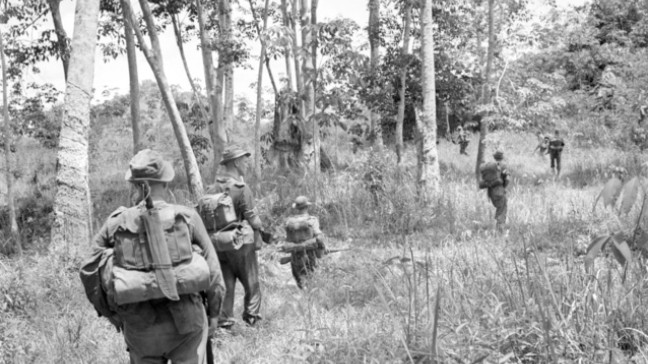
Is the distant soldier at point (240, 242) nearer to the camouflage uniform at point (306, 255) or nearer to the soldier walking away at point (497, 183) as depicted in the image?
the camouflage uniform at point (306, 255)

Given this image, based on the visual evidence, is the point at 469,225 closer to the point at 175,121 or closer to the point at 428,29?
the point at 428,29

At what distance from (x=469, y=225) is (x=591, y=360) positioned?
570cm

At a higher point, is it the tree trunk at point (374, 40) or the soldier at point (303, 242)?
the tree trunk at point (374, 40)

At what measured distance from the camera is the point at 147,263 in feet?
9.97

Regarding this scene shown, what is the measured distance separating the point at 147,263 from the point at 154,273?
2.6 inches

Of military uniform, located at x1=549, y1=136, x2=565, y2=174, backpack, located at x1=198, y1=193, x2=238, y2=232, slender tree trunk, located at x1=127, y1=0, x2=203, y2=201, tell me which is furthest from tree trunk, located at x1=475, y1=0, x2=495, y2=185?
backpack, located at x1=198, y1=193, x2=238, y2=232

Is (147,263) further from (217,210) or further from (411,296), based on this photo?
(217,210)

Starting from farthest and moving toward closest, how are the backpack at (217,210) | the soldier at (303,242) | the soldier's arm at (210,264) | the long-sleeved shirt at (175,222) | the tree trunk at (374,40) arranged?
1. the tree trunk at (374,40)
2. the soldier at (303,242)
3. the backpack at (217,210)
4. the soldier's arm at (210,264)
5. the long-sleeved shirt at (175,222)

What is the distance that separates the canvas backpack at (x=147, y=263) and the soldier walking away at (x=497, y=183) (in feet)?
20.4

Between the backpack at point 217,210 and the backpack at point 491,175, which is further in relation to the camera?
the backpack at point 491,175

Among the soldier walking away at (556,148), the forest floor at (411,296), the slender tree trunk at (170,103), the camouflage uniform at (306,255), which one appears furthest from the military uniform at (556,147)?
the camouflage uniform at (306,255)

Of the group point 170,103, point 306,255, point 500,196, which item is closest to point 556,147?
point 500,196

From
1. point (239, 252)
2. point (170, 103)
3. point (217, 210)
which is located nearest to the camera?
point (217, 210)

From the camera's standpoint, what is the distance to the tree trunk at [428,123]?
A: 391 inches
